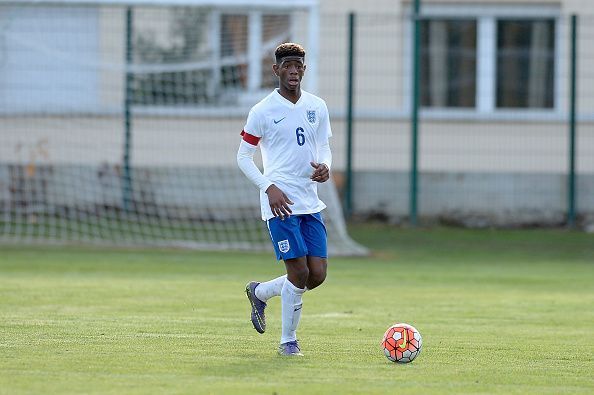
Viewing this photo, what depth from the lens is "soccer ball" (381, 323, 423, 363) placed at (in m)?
8.66

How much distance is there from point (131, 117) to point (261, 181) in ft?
44.8

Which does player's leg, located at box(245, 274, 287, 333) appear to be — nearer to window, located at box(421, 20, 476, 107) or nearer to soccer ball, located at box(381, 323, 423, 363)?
soccer ball, located at box(381, 323, 423, 363)

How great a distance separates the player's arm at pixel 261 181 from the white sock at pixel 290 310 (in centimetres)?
54

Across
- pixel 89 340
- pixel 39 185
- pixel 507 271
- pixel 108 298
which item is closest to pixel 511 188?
pixel 507 271

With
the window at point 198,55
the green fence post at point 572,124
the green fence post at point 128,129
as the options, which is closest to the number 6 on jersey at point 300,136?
the window at point 198,55

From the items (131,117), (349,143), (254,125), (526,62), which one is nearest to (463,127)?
(526,62)

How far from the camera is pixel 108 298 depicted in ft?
43.3

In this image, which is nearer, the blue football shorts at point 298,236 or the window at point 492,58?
the blue football shorts at point 298,236

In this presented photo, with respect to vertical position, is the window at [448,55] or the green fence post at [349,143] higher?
the window at [448,55]

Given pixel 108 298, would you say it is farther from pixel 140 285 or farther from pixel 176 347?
pixel 176 347

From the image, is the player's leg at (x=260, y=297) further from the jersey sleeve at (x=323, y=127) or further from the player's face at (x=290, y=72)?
the player's face at (x=290, y=72)

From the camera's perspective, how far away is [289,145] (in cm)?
938

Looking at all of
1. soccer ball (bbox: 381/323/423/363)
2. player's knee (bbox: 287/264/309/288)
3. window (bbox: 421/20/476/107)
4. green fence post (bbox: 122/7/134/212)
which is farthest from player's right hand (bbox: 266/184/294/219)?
window (bbox: 421/20/476/107)

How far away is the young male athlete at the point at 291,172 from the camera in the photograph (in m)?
9.22
